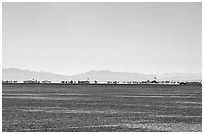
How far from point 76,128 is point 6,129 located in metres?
4.81

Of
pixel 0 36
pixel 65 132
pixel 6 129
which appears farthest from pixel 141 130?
pixel 0 36

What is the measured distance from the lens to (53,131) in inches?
1145

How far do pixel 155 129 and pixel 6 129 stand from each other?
10321 mm

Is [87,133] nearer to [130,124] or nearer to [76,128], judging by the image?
[76,128]

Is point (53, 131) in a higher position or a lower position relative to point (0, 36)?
lower

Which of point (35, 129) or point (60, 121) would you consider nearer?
point (35, 129)

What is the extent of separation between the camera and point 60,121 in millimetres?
36031

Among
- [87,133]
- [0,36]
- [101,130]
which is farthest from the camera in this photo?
[0,36]

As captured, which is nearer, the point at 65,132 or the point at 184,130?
the point at 65,132

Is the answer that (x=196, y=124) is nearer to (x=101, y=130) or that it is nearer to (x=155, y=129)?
(x=155, y=129)

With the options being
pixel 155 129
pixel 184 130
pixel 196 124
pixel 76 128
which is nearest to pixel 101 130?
pixel 76 128

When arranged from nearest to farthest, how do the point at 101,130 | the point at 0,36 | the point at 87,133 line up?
the point at 87,133 → the point at 101,130 → the point at 0,36

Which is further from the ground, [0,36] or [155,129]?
[0,36]

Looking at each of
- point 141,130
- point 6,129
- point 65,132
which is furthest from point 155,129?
point 6,129
